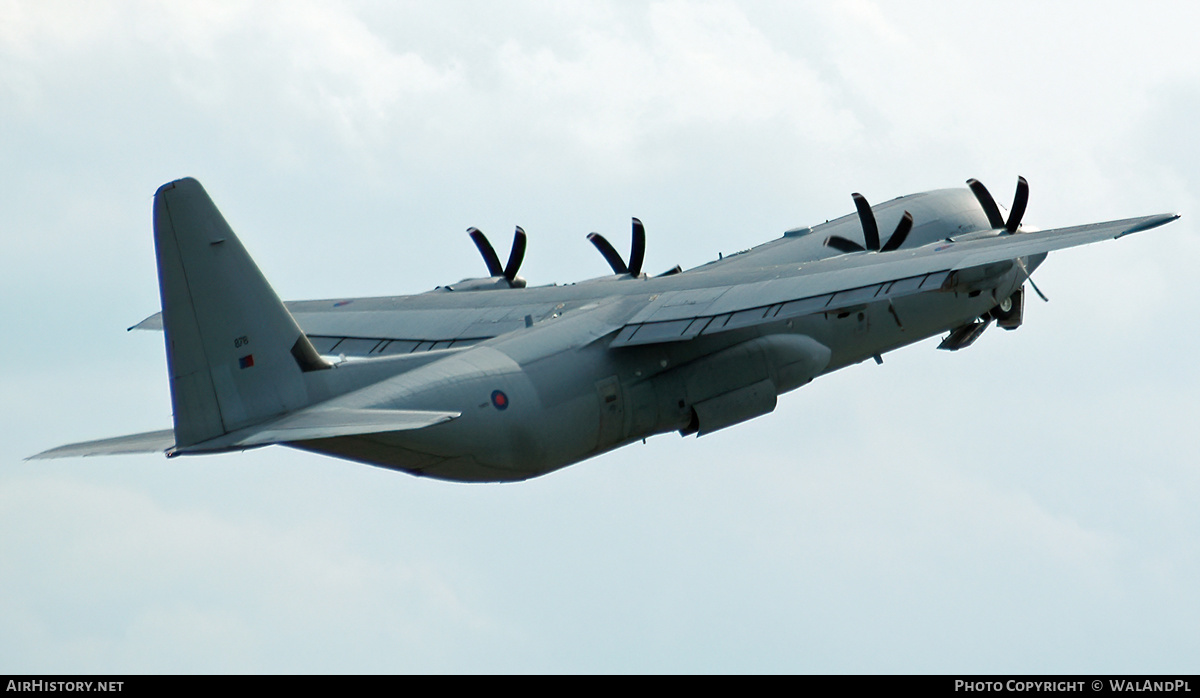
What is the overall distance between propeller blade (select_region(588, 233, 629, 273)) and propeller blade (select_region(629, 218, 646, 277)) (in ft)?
0.73

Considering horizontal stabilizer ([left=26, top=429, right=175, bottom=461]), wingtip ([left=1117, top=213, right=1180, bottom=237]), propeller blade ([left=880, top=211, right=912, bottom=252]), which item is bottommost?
horizontal stabilizer ([left=26, top=429, right=175, bottom=461])

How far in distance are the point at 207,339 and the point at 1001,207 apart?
20636mm

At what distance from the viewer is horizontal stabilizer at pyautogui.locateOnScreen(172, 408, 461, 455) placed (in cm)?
2083

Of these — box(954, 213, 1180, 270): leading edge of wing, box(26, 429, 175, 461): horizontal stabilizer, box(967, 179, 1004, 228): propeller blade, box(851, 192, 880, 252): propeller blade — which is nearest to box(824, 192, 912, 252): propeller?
box(851, 192, 880, 252): propeller blade

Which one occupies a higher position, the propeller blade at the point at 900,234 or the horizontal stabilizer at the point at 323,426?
the propeller blade at the point at 900,234

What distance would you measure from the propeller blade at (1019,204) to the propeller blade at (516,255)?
1129 centimetres

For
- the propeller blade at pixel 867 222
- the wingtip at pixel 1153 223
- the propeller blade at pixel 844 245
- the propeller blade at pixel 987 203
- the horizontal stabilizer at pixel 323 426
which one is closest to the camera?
the horizontal stabilizer at pixel 323 426

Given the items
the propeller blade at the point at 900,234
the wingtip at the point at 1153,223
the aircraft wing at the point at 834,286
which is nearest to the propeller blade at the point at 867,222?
the propeller blade at the point at 900,234

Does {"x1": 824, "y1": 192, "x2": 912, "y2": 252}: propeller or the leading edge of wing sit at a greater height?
{"x1": 824, "y1": 192, "x2": 912, "y2": 252}: propeller

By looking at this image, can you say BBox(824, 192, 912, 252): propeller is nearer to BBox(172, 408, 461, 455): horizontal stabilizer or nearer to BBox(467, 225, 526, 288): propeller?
BBox(467, 225, 526, 288): propeller

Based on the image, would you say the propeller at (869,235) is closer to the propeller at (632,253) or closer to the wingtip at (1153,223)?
the propeller at (632,253)

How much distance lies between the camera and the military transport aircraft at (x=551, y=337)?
70.4 ft

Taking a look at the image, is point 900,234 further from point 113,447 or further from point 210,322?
point 113,447

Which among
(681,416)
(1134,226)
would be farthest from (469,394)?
(1134,226)
